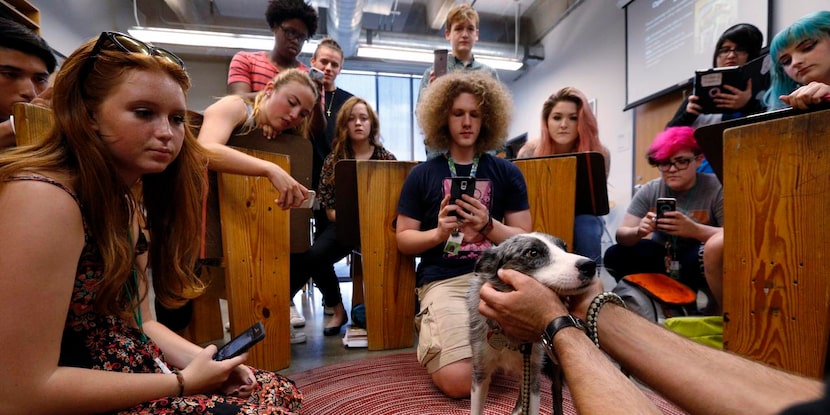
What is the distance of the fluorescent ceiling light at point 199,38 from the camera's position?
641 centimetres

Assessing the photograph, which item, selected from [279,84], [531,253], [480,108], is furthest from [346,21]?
[531,253]

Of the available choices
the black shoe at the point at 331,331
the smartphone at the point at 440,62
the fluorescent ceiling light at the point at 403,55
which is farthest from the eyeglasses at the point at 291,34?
the fluorescent ceiling light at the point at 403,55

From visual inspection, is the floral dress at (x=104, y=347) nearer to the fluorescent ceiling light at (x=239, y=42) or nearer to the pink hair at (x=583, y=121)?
the pink hair at (x=583, y=121)

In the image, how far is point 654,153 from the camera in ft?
7.86

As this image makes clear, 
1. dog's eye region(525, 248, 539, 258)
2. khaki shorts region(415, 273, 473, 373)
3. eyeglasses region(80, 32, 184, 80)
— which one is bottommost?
khaki shorts region(415, 273, 473, 373)

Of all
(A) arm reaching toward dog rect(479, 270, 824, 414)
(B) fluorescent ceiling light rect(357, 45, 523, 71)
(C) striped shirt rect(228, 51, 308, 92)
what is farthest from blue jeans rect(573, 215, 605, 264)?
(B) fluorescent ceiling light rect(357, 45, 523, 71)

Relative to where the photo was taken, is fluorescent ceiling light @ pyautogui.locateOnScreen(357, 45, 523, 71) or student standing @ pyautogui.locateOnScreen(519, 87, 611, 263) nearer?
student standing @ pyautogui.locateOnScreen(519, 87, 611, 263)

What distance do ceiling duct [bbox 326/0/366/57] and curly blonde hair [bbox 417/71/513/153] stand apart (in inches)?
183

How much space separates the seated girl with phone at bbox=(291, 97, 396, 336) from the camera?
8.96ft

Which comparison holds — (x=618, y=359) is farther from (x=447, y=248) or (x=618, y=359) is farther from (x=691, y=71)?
(x=691, y=71)

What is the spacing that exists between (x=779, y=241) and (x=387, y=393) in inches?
65.4

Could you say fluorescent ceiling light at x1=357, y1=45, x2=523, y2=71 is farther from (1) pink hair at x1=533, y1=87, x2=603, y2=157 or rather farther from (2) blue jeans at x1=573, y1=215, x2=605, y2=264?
(2) blue jeans at x1=573, y1=215, x2=605, y2=264

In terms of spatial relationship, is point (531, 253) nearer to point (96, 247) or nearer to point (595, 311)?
point (595, 311)

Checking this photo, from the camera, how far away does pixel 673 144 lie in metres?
2.29
